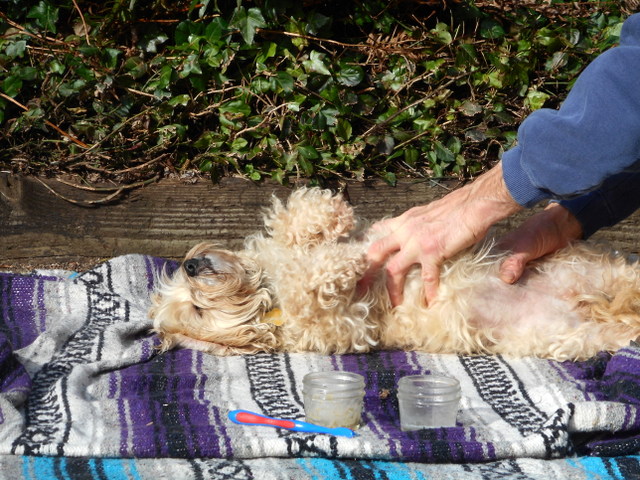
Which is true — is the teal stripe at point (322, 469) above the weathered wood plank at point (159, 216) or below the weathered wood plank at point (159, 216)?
below

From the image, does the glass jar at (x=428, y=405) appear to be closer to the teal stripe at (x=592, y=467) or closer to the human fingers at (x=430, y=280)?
the teal stripe at (x=592, y=467)

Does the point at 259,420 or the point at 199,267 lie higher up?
the point at 199,267

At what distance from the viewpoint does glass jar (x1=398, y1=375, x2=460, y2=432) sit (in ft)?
7.20

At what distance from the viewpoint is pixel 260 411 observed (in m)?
2.38

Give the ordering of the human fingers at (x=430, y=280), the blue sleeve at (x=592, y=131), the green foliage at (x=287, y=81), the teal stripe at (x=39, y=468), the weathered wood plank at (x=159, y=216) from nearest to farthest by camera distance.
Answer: the teal stripe at (x=39, y=468) < the blue sleeve at (x=592, y=131) < the human fingers at (x=430, y=280) < the green foliage at (x=287, y=81) < the weathered wood plank at (x=159, y=216)

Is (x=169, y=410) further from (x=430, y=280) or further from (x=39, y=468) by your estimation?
(x=430, y=280)

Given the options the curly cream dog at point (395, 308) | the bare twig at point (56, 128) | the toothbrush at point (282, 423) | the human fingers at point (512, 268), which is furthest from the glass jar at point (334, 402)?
the bare twig at point (56, 128)

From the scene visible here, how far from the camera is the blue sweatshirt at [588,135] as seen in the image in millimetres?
2180

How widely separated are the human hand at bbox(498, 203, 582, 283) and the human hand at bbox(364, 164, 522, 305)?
28 centimetres

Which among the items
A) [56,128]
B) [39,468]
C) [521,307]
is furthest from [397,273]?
[56,128]

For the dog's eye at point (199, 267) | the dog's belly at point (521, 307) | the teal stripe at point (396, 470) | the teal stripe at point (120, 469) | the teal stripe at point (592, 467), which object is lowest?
the dog's belly at point (521, 307)

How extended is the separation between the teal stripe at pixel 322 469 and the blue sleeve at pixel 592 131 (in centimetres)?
108

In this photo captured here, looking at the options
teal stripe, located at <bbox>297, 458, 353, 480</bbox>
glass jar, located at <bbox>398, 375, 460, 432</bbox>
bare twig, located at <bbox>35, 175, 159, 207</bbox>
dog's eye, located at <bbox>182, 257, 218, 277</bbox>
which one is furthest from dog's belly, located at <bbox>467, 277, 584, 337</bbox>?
bare twig, located at <bbox>35, 175, 159, 207</bbox>

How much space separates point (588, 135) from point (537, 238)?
89 centimetres
